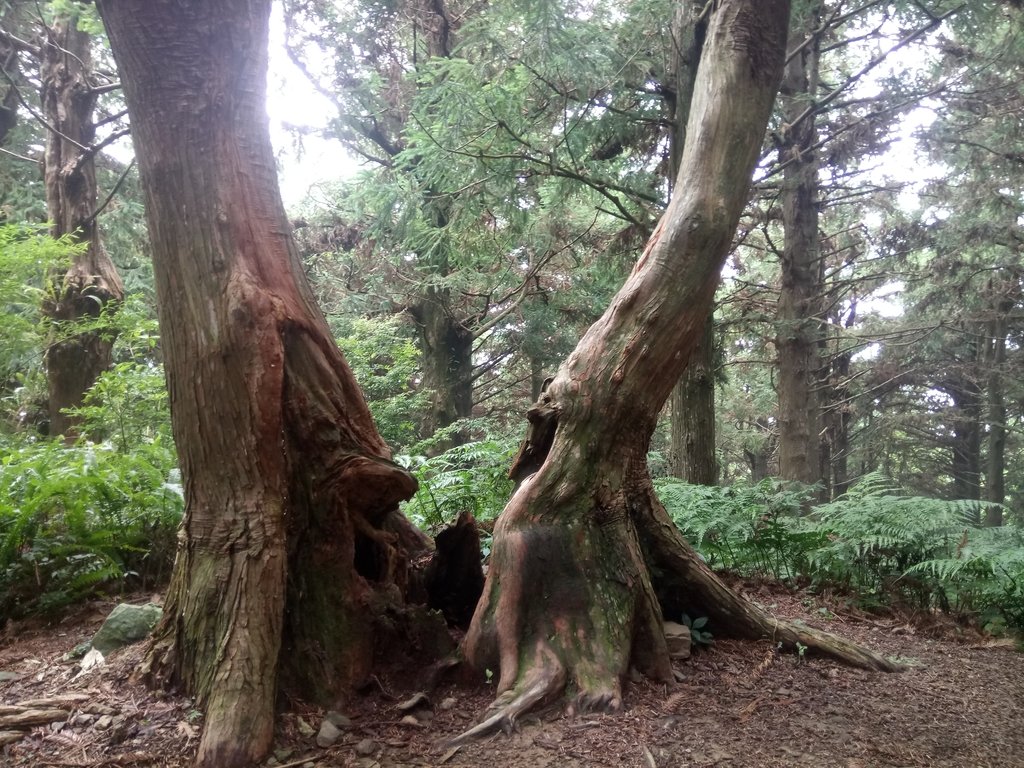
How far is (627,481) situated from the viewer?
3.62 m

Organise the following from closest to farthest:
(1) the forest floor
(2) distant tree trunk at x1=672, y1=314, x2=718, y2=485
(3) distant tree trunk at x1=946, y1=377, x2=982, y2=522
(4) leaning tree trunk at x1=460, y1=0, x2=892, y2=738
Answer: (1) the forest floor
(4) leaning tree trunk at x1=460, y1=0, x2=892, y2=738
(2) distant tree trunk at x1=672, y1=314, x2=718, y2=485
(3) distant tree trunk at x1=946, y1=377, x2=982, y2=522

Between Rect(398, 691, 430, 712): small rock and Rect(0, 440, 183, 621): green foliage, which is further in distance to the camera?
Rect(0, 440, 183, 621): green foliage

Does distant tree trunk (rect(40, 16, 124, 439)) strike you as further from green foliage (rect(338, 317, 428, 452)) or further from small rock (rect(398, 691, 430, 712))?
small rock (rect(398, 691, 430, 712))

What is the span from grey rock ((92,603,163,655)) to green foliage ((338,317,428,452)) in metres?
6.40

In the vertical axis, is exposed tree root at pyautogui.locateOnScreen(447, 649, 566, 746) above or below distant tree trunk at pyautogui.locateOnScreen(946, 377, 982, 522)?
below

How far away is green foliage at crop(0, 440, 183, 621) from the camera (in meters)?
4.27

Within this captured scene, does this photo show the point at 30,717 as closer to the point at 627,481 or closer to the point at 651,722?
the point at 651,722

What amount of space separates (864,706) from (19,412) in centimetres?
1135

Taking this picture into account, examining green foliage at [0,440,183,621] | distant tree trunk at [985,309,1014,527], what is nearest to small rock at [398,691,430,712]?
green foliage at [0,440,183,621]

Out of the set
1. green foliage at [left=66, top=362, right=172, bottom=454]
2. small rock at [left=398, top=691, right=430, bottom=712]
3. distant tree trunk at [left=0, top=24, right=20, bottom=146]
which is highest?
distant tree trunk at [left=0, top=24, right=20, bottom=146]

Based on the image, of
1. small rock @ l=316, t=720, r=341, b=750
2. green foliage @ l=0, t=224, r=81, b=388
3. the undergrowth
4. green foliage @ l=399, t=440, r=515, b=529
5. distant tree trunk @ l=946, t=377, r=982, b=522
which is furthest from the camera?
distant tree trunk @ l=946, t=377, r=982, b=522

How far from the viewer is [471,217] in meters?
7.37

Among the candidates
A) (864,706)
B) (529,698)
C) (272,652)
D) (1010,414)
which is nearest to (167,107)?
(272,652)

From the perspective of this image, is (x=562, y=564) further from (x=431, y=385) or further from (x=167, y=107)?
(x=431, y=385)
